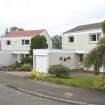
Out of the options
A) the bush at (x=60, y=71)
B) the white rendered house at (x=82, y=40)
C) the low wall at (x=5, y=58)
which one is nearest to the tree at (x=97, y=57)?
the bush at (x=60, y=71)

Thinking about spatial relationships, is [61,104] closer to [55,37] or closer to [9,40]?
[9,40]

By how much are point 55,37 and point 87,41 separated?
44.5m

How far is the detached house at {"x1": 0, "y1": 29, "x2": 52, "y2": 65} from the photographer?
6005 cm

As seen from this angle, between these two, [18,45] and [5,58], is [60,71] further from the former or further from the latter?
[18,45]

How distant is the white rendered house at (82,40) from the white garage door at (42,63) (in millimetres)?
5009

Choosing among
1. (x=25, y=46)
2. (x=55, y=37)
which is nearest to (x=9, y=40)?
(x=25, y=46)

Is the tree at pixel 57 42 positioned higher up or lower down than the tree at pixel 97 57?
higher up

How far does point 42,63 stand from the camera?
41.1m

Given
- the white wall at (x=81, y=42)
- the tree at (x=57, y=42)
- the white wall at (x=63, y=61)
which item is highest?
the tree at (x=57, y=42)

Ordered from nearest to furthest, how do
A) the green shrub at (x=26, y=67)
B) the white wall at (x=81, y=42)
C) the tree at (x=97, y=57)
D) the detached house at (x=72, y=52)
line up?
1. the tree at (x=97, y=57)
2. the detached house at (x=72, y=52)
3. the white wall at (x=81, y=42)
4. the green shrub at (x=26, y=67)

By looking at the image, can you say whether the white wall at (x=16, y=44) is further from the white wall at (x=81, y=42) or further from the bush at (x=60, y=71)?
the bush at (x=60, y=71)

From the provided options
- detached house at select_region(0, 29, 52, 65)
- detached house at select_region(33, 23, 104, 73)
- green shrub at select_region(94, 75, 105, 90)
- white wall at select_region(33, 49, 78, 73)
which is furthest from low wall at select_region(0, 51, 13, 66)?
green shrub at select_region(94, 75, 105, 90)

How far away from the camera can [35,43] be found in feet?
163

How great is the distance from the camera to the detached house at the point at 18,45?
60050mm
